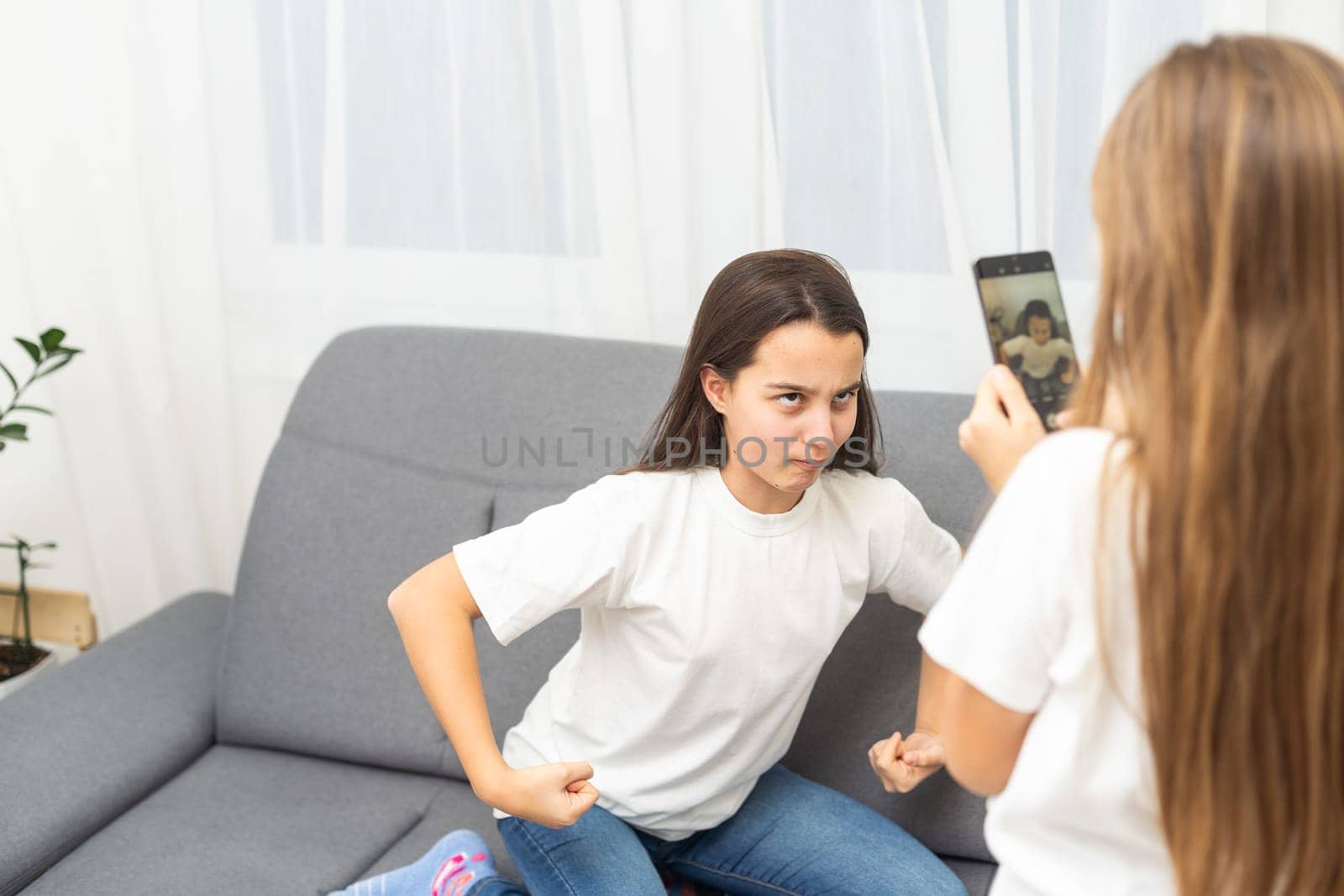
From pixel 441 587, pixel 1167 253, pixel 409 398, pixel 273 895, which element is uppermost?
pixel 1167 253

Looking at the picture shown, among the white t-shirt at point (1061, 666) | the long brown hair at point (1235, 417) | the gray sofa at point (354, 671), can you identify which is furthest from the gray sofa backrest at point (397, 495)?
the long brown hair at point (1235, 417)

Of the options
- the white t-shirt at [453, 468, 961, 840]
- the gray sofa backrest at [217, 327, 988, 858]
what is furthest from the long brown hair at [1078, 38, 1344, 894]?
the gray sofa backrest at [217, 327, 988, 858]

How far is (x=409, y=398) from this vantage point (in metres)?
1.91

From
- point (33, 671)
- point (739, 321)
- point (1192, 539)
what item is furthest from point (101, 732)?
point (1192, 539)

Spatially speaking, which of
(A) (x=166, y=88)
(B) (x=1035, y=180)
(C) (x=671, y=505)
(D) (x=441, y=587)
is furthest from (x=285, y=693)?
(B) (x=1035, y=180)

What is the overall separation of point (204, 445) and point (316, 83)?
2.48 ft

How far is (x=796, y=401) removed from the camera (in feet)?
4.35

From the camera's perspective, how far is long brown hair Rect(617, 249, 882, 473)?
1317 millimetres

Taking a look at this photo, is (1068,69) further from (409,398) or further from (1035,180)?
(409,398)

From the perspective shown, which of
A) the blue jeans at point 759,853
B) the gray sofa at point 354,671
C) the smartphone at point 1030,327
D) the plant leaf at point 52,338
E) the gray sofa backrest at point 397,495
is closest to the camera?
the smartphone at point 1030,327

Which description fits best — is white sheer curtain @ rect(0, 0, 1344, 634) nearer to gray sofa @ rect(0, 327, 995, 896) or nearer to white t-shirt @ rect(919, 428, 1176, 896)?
gray sofa @ rect(0, 327, 995, 896)

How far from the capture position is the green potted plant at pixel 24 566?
6.75ft

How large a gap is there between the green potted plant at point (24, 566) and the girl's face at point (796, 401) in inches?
50.5

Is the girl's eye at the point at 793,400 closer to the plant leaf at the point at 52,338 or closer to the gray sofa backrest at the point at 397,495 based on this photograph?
the gray sofa backrest at the point at 397,495
